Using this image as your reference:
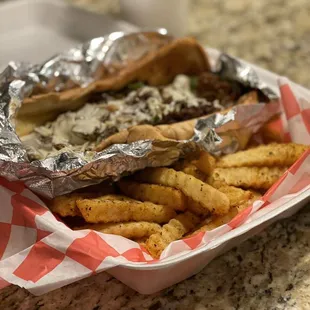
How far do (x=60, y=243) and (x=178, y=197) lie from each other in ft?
0.77

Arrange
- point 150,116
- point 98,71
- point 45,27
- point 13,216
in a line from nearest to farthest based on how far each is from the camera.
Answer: point 13,216 → point 150,116 → point 98,71 → point 45,27

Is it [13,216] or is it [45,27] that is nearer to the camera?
[13,216]

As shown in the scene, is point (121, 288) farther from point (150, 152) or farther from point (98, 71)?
point (98, 71)

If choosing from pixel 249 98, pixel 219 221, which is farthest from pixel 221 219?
pixel 249 98

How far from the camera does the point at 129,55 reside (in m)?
1.60

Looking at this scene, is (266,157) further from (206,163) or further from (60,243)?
(60,243)

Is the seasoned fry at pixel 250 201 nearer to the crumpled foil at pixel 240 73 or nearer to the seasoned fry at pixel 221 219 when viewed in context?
the seasoned fry at pixel 221 219

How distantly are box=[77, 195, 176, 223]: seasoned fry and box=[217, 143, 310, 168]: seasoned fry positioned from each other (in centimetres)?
17

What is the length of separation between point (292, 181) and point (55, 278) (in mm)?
500

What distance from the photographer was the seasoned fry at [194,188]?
3.34ft

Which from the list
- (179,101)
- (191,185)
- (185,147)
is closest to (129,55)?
(179,101)

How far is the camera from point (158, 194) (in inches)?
42.6

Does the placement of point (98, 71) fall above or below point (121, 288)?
above

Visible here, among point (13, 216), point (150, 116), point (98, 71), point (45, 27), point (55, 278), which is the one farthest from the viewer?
point (45, 27)
